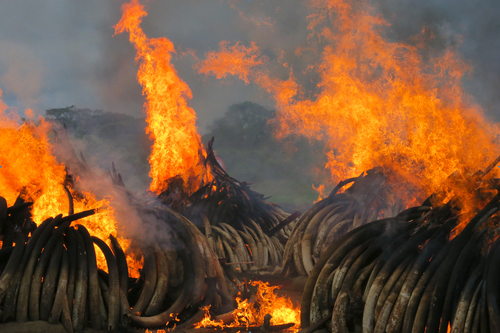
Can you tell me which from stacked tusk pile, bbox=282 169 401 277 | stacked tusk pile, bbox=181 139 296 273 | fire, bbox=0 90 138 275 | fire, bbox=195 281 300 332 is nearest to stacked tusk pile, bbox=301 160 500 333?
fire, bbox=195 281 300 332

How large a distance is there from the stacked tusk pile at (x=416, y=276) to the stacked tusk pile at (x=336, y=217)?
334 centimetres

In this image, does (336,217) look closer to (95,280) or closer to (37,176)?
(95,280)

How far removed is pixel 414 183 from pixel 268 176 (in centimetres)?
5318

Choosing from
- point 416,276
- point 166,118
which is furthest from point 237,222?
point 416,276

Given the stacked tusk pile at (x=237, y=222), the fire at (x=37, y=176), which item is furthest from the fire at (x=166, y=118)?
the fire at (x=37, y=176)

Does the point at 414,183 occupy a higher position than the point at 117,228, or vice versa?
the point at 414,183

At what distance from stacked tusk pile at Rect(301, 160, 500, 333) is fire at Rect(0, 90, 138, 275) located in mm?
4027

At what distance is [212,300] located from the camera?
7039mm

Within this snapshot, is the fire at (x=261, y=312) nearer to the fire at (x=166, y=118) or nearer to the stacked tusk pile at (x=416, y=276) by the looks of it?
the stacked tusk pile at (x=416, y=276)

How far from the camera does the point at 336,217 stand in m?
9.56

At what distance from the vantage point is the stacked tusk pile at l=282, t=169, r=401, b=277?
9.19m

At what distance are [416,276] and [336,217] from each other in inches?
198

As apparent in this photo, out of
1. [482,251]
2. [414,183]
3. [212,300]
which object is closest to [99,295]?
[212,300]

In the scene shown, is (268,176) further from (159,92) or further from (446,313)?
(446,313)
